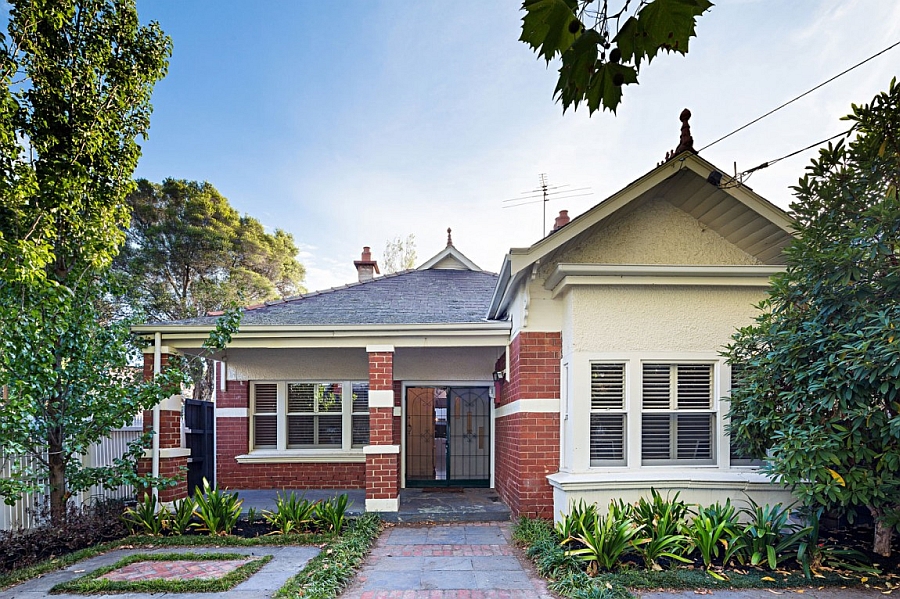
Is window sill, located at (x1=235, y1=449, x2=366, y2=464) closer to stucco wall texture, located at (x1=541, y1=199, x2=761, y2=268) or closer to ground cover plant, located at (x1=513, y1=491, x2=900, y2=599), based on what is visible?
ground cover plant, located at (x1=513, y1=491, x2=900, y2=599)

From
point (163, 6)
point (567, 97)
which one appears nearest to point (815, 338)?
point (567, 97)

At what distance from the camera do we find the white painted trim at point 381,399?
7961 millimetres

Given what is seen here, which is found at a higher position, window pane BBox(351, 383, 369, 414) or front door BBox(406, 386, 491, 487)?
window pane BBox(351, 383, 369, 414)

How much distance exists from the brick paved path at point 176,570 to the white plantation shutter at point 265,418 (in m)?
4.83

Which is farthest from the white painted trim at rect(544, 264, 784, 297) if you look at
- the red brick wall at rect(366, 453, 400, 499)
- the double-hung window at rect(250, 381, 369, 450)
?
the double-hung window at rect(250, 381, 369, 450)

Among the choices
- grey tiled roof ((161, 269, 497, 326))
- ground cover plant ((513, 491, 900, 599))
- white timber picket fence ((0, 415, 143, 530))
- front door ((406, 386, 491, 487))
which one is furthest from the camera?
front door ((406, 386, 491, 487))

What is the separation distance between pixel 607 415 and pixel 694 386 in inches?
46.8

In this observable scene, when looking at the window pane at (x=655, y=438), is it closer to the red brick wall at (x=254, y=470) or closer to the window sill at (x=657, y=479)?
the window sill at (x=657, y=479)

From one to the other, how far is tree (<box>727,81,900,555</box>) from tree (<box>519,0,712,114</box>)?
12.8 feet

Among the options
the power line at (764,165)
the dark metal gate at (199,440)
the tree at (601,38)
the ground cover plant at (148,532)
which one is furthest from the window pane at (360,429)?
the tree at (601,38)

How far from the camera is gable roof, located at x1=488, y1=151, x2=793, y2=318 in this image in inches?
255

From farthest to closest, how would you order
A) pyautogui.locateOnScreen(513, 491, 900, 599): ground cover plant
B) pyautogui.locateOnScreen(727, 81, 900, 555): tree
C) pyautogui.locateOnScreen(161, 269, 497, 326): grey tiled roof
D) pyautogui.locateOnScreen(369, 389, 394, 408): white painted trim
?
pyautogui.locateOnScreen(161, 269, 497, 326): grey tiled roof, pyautogui.locateOnScreen(369, 389, 394, 408): white painted trim, pyautogui.locateOnScreen(513, 491, 900, 599): ground cover plant, pyautogui.locateOnScreen(727, 81, 900, 555): tree

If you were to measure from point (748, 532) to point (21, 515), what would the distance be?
8637 mm

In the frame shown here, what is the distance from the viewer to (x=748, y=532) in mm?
5602
